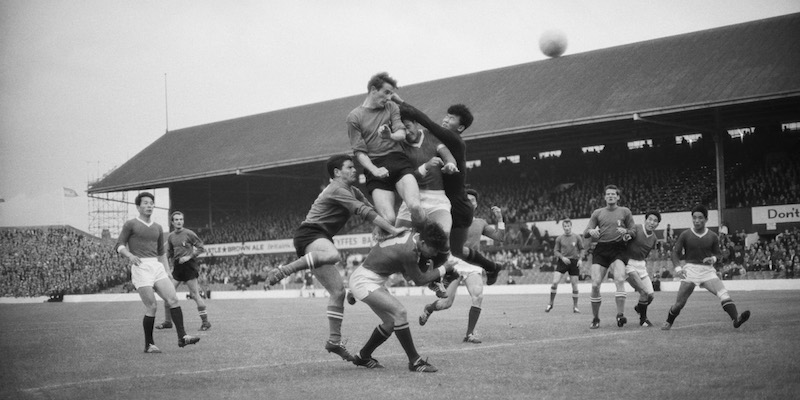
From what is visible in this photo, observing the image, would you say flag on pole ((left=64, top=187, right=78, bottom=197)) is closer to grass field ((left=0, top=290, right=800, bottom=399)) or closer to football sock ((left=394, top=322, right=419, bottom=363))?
grass field ((left=0, top=290, right=800, bottom=399))

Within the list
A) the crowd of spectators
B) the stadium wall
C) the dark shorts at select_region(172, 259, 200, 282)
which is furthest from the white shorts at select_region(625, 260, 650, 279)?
the crowd of spectators

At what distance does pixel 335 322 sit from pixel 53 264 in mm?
46209

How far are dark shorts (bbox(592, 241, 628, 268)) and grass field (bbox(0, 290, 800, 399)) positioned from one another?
43.6 inches

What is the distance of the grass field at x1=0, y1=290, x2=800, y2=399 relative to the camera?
265 inches

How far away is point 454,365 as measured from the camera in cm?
844

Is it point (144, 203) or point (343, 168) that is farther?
point (144, 203)

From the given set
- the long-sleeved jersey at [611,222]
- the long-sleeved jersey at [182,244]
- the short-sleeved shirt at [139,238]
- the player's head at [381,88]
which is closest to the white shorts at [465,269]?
the long-sleeved jersey at [611,222]

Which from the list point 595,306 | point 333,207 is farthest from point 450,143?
point 595,306

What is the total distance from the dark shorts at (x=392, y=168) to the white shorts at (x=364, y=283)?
4.79ft

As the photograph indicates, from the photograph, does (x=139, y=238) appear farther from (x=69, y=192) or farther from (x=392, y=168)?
(x=69, y=192)

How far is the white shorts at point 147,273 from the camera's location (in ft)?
38.4

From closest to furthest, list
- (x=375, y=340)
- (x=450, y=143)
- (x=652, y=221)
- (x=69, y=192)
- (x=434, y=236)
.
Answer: (x=434, y=236)
(x=375, y=340)
(x=450, y=143)
(x=652, y=221)
(x=69, y=192)

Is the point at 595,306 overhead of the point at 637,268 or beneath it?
beneath

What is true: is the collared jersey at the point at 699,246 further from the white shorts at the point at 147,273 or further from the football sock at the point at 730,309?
the white shorts at the point at 147,273
